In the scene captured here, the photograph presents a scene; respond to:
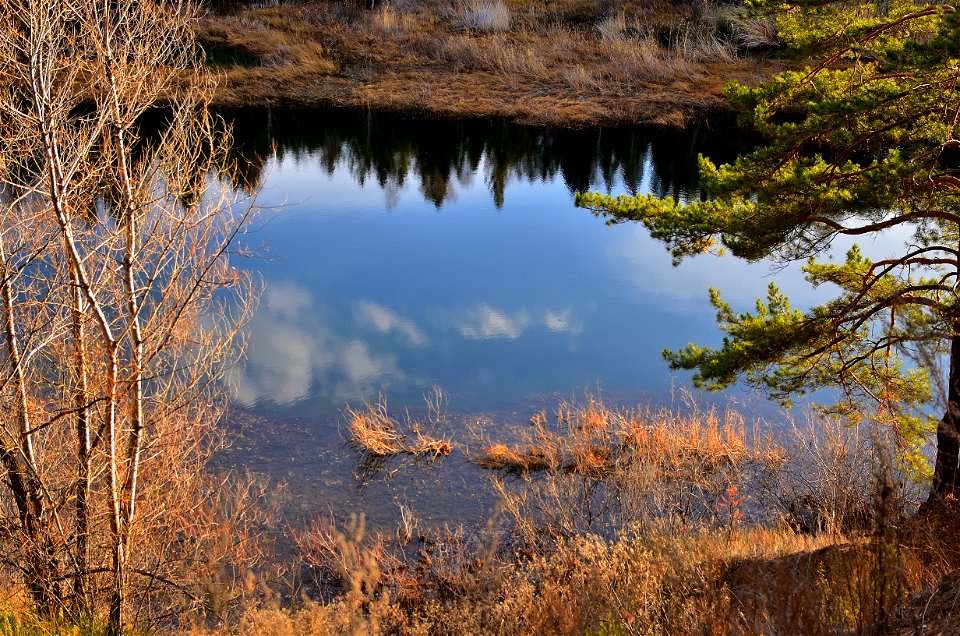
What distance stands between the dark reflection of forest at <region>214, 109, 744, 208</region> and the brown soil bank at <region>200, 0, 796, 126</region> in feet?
3.76

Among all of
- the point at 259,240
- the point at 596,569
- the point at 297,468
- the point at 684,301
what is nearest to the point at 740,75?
the point at 684,301

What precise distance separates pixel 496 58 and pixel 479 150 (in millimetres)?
7480

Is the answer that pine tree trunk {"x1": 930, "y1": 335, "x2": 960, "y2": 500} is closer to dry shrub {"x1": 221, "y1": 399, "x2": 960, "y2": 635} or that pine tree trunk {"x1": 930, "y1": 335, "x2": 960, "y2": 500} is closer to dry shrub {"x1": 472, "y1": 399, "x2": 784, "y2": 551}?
dry shrub {"x1": 221, "y1": 399, "x2": 960, "y2": 635}

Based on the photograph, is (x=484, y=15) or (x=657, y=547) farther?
(x=484, y=15)

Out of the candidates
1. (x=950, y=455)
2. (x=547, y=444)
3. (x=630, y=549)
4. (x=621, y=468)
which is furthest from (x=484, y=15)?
(x=950, y=455)

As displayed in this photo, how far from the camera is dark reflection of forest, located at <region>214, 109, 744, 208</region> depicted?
81.7ft

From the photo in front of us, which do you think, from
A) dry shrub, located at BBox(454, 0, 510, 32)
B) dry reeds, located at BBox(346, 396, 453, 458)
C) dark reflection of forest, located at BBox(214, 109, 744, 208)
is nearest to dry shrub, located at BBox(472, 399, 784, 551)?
dry reeds, located at BBox(346, 396, 453, 458)

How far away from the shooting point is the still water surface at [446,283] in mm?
13023

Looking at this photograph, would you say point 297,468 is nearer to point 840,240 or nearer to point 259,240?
point 259,240

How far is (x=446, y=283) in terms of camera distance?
1867 cm

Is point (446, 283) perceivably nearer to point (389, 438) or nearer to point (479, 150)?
point (389, 438)

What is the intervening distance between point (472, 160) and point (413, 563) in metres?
19.1

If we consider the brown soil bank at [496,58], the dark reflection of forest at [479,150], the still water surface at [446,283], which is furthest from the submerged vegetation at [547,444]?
the brown soil bank at [496,58]

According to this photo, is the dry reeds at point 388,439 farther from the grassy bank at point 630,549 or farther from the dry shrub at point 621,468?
the dry shrub at point 621,468
